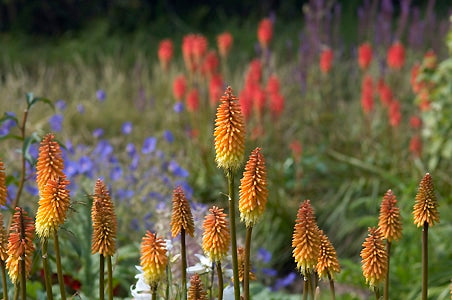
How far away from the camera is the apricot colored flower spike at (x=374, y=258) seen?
1894 mm

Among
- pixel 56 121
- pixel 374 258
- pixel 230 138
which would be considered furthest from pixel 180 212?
pixel 56 121

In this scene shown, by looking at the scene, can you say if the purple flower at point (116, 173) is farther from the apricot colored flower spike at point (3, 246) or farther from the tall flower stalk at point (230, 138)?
the tall flower stalk at point (230, 138)

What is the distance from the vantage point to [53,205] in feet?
5.90

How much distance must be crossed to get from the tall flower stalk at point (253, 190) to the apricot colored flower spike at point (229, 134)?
40 millimetres

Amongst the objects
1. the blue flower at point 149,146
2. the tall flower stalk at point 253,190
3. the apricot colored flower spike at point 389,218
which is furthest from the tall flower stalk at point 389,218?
the blue flower at point 149,146

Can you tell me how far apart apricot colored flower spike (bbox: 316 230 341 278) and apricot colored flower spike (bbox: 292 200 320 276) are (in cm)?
8

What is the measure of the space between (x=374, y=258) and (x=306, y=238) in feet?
0.62

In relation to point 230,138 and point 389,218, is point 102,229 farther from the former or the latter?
point 389,218

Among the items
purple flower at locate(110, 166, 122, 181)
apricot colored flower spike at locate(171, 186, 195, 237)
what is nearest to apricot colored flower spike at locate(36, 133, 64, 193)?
apricot colored flower spike at locate(171, 186, 195, 237)

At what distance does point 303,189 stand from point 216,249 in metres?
4.50

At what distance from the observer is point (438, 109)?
18.7 feet

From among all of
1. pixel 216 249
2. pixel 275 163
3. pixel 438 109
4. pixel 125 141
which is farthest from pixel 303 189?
pixel 216 249

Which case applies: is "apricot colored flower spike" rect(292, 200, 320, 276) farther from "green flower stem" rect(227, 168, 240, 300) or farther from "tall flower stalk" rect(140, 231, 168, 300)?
"tall flower stalk" rect(140, 231, 168, 300)

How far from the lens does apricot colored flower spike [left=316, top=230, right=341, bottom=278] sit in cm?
194
